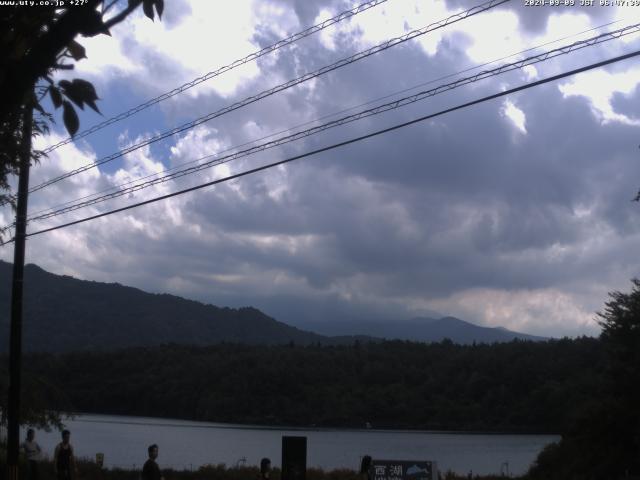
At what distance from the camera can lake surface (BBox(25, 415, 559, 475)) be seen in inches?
1804

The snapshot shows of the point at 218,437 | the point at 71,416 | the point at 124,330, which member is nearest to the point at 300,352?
the point at 218,437

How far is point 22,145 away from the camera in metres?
12.7

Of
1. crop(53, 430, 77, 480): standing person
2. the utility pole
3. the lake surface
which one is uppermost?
the utility pole

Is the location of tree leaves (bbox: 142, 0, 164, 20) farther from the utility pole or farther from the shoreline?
the shoreline

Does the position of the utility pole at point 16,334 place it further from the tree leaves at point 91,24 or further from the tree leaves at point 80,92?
the tree leaves at point 91,24

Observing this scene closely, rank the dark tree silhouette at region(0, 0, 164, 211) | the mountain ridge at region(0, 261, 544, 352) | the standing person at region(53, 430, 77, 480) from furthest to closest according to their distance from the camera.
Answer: the mountain ridge at region(0, 261, 544, 352) < the standing person at region(53, 430, 77, 480) < the dark tree silhouette at region(0, 0, 164, 211)

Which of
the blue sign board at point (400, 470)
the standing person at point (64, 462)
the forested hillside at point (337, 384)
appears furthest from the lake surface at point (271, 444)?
the blue sign board at point (400, 470)

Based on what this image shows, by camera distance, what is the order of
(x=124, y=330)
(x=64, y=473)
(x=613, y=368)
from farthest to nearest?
(x=124, y=330), (x=613, y=368), (x=64, y=473)

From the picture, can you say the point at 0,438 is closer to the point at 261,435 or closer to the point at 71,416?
the point at 71,416

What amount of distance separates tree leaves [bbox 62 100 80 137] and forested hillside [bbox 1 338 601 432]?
211 ft

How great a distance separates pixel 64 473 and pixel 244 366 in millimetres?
73542

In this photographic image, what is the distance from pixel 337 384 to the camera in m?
86.9

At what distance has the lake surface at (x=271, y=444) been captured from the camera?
4581 cm

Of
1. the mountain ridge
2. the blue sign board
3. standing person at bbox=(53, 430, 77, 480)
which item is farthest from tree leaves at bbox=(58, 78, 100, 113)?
the mountain ridge
